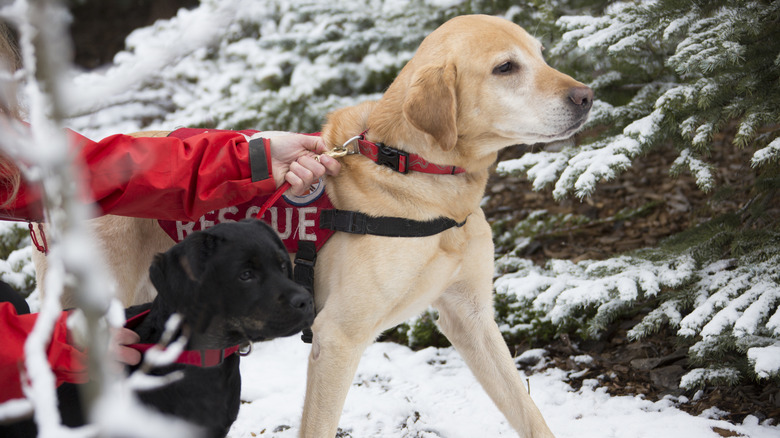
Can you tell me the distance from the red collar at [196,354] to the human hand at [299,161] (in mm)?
694

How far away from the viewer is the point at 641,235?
15.7 ft

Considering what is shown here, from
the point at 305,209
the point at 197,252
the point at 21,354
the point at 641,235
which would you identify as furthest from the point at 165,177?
the point at 641,235

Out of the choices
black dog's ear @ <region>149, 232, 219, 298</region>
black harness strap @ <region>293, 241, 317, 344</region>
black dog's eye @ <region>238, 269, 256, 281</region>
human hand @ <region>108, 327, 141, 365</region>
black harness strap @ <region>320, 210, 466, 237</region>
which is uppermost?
black dog's ear @ <region>149, 232, 219, 298</region>

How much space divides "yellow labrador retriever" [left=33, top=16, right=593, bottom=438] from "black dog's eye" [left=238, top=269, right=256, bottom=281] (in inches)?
19.2

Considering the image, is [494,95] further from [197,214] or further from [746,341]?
[746,341]

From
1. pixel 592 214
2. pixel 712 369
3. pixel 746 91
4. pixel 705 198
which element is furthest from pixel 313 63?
pixel 712 369

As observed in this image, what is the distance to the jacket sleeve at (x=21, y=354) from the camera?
1.68 metres

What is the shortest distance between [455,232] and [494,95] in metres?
0.59

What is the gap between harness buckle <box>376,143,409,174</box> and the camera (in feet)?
8.42

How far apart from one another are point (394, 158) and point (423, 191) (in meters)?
0.18

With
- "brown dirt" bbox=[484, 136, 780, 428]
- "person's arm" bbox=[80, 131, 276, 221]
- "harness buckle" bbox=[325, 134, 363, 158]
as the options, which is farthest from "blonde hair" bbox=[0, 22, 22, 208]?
"brown dirt" bbox=[484, 136, 780, 428]

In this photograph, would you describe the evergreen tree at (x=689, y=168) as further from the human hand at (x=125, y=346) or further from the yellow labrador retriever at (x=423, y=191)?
the human hand at (x=125, y=346)

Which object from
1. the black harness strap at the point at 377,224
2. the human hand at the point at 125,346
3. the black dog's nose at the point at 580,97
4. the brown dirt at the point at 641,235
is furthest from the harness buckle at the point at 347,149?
the brown dirt at the point at 641,235

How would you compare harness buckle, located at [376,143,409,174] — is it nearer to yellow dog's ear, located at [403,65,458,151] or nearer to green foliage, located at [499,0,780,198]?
yellow dog's ear, located at [403,65,458,151]
